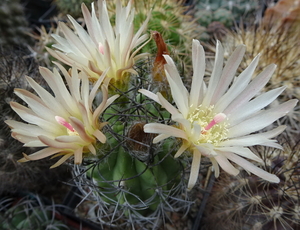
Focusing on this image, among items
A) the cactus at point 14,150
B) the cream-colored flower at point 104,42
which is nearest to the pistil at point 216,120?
the cream-colored flower at point 104,42

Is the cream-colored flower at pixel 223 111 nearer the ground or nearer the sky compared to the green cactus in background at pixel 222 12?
nearer the sky

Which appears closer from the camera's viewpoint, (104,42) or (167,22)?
(104,42)

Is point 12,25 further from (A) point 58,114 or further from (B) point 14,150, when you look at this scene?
(A) point 58,114

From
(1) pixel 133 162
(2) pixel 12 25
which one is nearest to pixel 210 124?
(1) pixel 133 162

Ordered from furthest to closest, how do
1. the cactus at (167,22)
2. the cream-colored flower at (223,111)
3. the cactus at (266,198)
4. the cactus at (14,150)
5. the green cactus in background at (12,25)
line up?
the green cactus in background at (12,25), the cactus at (167,22), the cactus at (14,150), the cactus at (266,198), the cream-colored flower at (223,111)

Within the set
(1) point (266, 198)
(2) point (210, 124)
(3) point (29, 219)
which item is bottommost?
(3) point (29, 219)

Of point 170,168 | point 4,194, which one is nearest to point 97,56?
point 170,168

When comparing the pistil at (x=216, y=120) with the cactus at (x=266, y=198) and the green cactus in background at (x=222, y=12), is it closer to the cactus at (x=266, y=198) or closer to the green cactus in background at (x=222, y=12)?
the cactus at (x=266, y=198)
